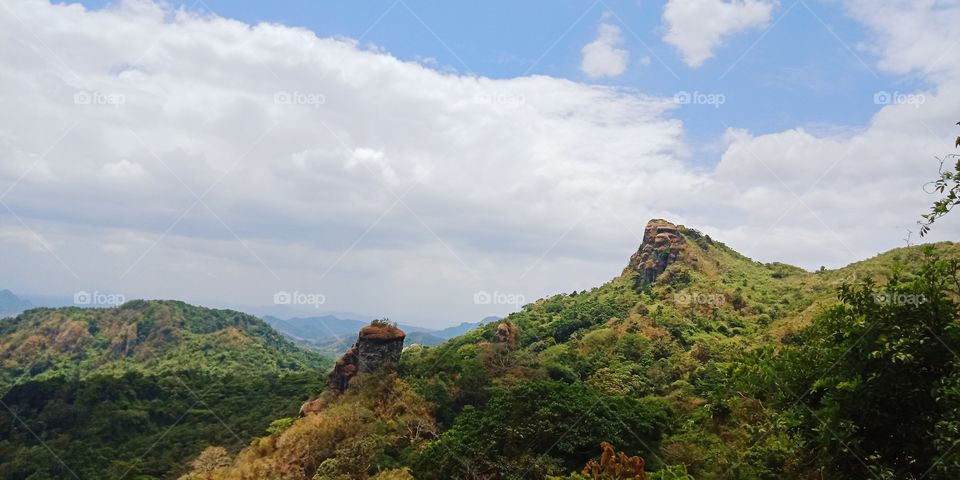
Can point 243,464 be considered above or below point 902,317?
below

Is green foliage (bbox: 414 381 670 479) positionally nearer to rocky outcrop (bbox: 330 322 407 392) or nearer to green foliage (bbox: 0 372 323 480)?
rocky outcrop (bbox: 330 322 407 392)

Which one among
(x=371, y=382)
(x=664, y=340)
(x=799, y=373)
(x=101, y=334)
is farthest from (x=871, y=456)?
(x=101, y=334)

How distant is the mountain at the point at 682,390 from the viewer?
10.8 meters

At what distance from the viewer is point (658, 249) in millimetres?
79000

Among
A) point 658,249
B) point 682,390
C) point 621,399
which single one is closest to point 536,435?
point 621,399

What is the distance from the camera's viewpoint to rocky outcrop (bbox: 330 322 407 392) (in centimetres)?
4500

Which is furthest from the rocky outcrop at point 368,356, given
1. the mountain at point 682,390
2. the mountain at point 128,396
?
the mountain at point 128,396

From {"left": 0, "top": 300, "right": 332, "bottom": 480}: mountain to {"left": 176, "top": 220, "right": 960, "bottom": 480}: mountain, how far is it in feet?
51.1

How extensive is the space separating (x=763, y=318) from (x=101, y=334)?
132 metres

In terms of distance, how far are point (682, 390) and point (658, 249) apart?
40.9 m

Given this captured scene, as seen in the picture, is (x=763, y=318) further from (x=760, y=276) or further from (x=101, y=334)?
(x=101, y=334)

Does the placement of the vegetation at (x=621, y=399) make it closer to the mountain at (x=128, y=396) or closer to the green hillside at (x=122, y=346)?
the mountain at (x=128, y=396)

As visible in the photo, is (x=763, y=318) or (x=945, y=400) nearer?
(x=945, y=400)

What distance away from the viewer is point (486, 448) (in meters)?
27.0
